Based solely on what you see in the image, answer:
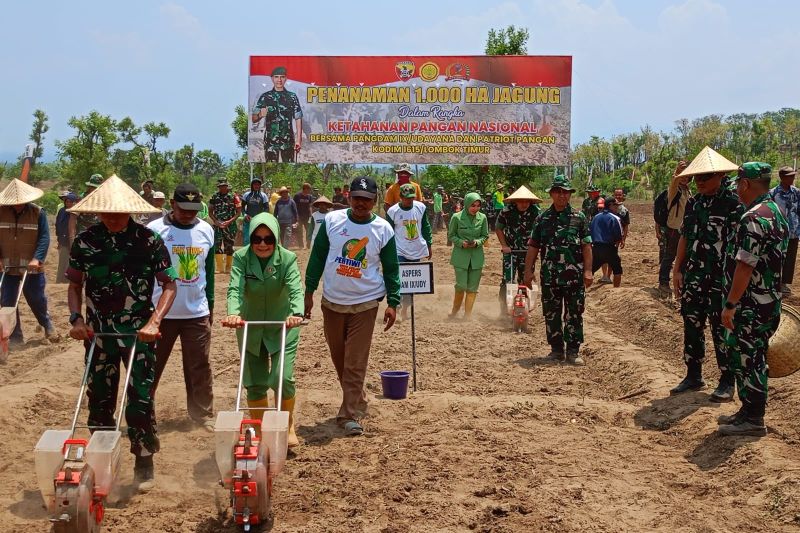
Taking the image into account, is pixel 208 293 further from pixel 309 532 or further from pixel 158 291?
pixel 309 532

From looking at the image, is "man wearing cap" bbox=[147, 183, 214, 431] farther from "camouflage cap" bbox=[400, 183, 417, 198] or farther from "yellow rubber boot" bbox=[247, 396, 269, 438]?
"camouflage cap" bbox=[400, 183, 417, 198]

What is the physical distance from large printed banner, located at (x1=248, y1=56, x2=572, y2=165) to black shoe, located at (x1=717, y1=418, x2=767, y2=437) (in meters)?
18.7

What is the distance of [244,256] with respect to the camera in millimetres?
6824

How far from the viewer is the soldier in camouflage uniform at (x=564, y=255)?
33.3 ft

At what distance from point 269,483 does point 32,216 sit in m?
6.95

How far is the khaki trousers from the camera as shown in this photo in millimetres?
7441

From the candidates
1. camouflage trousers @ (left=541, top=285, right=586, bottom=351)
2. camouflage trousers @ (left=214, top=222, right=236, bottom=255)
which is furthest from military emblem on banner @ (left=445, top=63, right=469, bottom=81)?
camouflage trousers @ (left=541, top=285, right=586, bottom=351)

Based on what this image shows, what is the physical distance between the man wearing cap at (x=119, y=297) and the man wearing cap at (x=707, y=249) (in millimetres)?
4611

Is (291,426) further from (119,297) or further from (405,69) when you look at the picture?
(405,69)

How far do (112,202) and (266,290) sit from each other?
1.55 metres

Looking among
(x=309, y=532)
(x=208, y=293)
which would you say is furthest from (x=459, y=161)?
(x=309, y=532)

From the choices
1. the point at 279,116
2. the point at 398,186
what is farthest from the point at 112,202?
the point at 279,116

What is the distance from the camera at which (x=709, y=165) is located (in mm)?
7777

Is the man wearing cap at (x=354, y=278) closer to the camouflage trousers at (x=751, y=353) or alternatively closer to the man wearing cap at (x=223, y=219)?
the camouflage trousers at (x=751, y=353)
